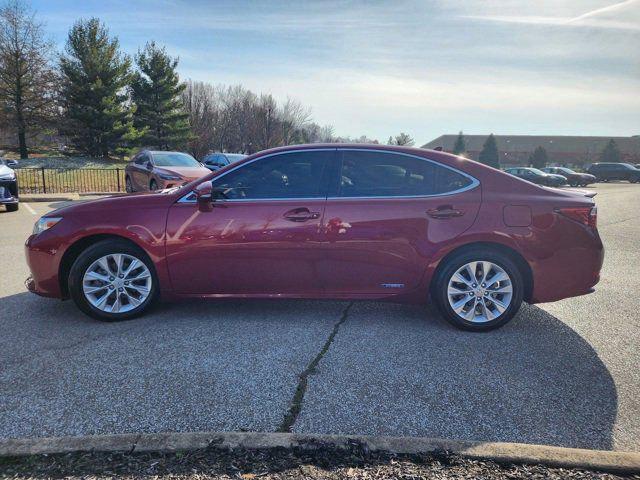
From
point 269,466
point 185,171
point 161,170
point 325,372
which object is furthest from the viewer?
point 185,171

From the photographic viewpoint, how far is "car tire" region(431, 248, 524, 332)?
406 centimetres

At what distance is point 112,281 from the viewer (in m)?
4.23

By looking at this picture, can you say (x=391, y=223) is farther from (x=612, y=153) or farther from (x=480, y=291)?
(x=612, y=153)

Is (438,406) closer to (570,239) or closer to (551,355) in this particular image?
(551,355)

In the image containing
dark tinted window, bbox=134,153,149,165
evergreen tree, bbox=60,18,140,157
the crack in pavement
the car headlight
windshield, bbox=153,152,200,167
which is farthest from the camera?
evergreen tree, bbox=60,18,140,157

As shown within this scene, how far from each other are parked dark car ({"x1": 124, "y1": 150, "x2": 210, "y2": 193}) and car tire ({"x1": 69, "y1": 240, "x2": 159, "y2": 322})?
812 centimetres

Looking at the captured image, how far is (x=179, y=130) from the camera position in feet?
130

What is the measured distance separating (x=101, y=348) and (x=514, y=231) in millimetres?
3636

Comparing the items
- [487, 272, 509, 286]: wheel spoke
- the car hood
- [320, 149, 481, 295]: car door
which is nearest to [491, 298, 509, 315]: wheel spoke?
[487, 272, 509, 286]: wheel spoke

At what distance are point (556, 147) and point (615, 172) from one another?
45833mm

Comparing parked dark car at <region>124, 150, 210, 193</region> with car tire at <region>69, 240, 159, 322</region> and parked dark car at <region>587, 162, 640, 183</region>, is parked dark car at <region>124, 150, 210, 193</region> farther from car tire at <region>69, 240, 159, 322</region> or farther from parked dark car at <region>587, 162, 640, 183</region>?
parked dark car at <region>587, 162, 640, 183</region>

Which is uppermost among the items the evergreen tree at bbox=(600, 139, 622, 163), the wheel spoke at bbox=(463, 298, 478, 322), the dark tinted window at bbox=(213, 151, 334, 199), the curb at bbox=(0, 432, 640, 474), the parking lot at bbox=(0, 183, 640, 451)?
the evergreen tree at bbox=(600, 139, 622, 163)

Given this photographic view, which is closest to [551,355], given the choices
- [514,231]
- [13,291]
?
[514,231]

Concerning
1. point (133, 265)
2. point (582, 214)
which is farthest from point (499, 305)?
point (133, 265)
